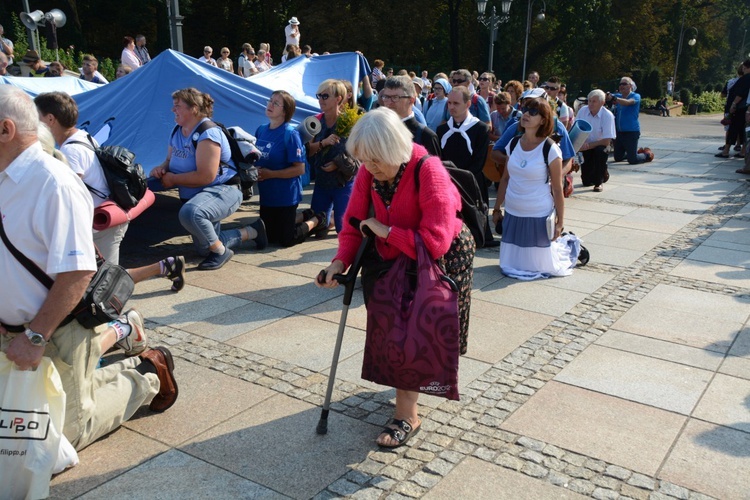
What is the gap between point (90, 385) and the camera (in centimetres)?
342

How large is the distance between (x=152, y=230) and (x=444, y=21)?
38.0m

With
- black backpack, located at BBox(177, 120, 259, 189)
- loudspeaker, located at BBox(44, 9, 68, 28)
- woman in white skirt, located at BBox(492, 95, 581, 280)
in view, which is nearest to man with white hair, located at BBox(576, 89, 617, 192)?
woman in white skirt, located at BBox(492, 95, 581, 280)

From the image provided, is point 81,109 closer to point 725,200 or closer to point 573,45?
point 725,200

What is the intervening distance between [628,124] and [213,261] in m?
10.5

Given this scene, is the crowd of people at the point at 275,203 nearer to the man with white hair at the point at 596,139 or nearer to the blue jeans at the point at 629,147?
the man with white hair at the point at 596,139

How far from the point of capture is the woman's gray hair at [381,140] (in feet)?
10.7

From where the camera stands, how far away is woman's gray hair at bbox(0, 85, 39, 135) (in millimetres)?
2891

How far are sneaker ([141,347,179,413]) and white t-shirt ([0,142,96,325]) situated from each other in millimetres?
1009

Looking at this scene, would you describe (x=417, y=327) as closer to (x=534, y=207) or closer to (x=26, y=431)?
(x=26, y=431)

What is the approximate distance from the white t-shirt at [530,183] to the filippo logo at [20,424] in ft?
15.6

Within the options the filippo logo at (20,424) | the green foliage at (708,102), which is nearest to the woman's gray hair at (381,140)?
the filippo logo at (20,424)

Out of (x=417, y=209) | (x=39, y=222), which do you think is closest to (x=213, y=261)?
(x=417, y=209)

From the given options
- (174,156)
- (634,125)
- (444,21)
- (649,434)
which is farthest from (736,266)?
(444,21)

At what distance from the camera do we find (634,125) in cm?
1438
